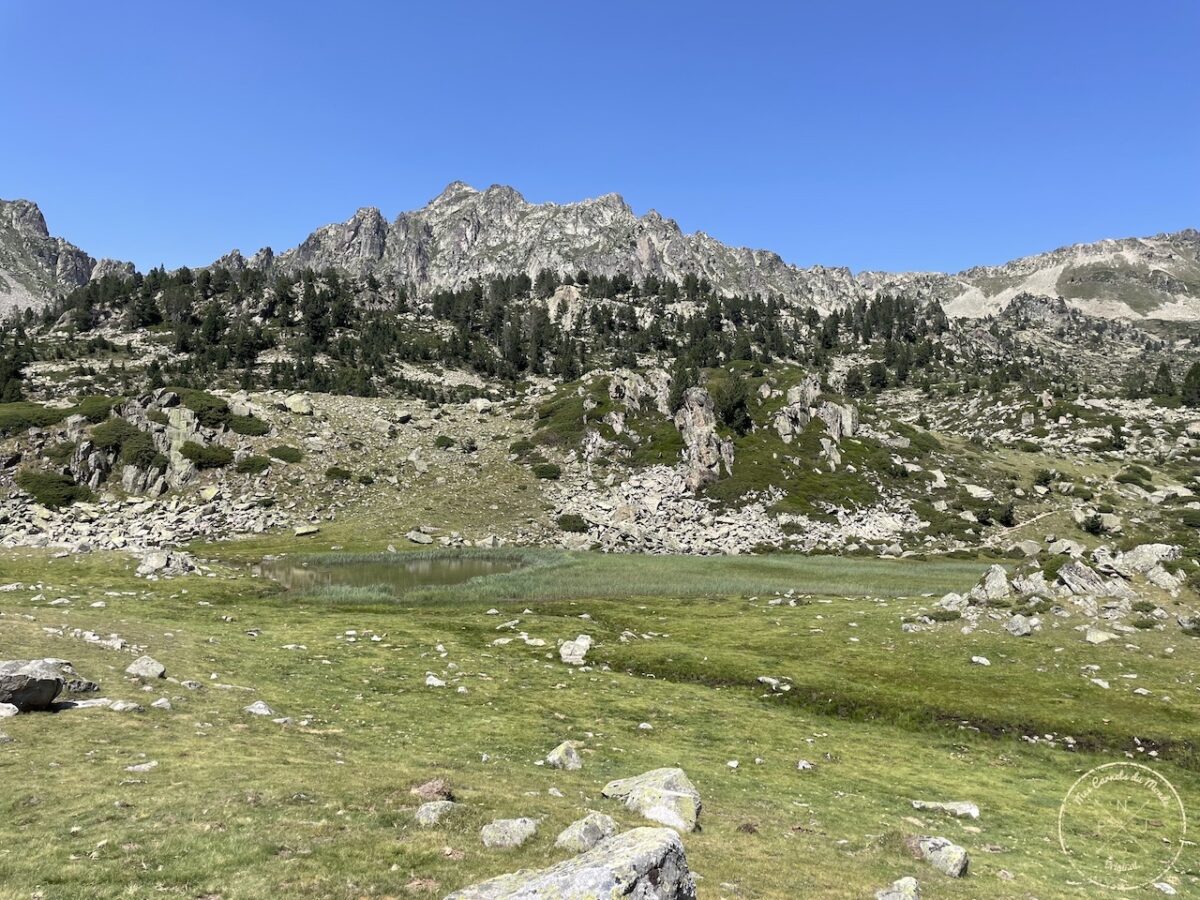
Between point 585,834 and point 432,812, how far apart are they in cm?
344

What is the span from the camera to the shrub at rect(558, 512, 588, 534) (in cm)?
9169

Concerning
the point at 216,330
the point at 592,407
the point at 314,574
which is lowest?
the point at 314,574

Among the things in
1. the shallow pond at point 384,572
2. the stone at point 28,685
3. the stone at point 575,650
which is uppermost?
the stone at point 28,685

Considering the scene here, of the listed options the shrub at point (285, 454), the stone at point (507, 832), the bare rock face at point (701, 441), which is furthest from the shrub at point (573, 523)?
the stone at point (507, 832)

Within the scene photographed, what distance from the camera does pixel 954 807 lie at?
1877 centimetres

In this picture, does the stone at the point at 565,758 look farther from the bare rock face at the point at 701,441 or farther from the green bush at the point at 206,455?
the green bush at the point at 206,455

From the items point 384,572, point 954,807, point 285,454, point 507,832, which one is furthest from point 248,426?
point 954,807

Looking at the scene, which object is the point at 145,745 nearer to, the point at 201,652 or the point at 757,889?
the point at 201,652

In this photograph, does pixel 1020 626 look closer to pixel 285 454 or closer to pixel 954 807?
pixel 954 807

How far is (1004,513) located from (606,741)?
99714mm

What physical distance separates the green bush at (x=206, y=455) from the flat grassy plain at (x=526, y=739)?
4485 cm

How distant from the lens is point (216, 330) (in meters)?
171

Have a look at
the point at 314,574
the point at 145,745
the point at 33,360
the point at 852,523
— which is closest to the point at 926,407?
the point at 852,523

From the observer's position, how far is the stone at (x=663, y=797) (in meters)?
14.7
